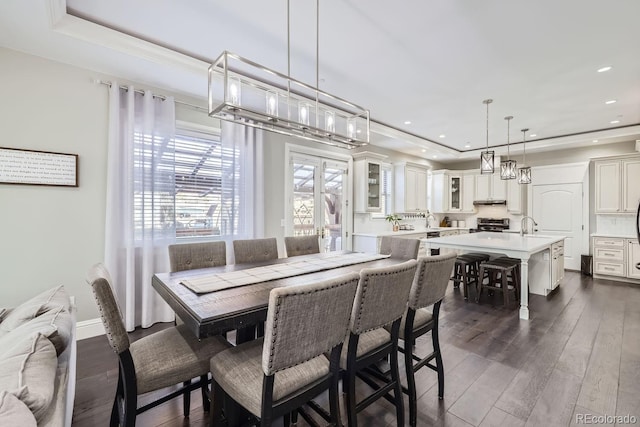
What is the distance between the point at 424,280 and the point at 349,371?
0.70 meters

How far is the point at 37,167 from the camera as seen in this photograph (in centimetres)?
267

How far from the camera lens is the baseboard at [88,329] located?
9.52ft

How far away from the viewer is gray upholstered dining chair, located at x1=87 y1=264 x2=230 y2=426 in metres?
1.36

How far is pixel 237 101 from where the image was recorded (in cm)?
191

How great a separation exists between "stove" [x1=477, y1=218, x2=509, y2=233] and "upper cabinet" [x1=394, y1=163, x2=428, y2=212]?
1.85m

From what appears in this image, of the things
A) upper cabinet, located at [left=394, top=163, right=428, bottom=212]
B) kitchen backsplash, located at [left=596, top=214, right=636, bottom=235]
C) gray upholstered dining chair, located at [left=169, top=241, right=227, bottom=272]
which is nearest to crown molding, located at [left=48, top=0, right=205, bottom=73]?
gray upholstered dining chair, located at [left=169, top=241, right=227, bottom=272]

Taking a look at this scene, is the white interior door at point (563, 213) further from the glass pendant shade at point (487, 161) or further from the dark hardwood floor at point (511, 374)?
the glass pendant shade at point (487, 161)

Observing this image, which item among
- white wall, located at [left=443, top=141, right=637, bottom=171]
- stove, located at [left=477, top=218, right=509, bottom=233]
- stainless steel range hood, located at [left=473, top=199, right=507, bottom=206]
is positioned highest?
white wall, located at [left=443, top=141, right=637, bottom=171]

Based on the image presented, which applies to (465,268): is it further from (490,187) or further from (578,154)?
(578,154)

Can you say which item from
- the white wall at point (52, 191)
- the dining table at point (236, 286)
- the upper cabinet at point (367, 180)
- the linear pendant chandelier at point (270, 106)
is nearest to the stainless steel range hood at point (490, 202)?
the upper cabinet at point (367, 180)

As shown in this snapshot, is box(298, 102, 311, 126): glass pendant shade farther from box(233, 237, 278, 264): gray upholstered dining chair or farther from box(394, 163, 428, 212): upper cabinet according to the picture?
box(394, 163, 428, 212): upper cabinet

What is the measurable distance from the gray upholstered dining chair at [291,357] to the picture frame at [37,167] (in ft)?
8.23

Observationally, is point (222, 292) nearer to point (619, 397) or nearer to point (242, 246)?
point (242, 246)

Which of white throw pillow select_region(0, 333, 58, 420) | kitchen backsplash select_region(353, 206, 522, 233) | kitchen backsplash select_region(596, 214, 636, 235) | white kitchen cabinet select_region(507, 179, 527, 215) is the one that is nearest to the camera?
white throw pillow select_region(0, 333, 58, 420)
